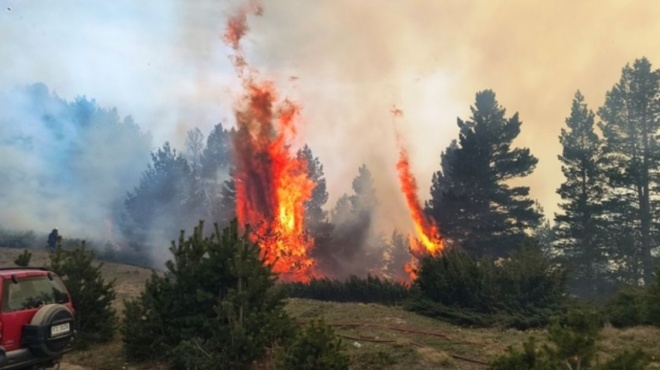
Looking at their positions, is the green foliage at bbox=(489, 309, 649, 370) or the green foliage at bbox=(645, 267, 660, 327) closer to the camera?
the green foliage at bbox=(489, 309, 649, 370)

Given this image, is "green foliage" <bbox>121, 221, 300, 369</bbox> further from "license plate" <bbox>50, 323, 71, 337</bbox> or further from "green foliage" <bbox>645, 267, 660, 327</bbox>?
"green foliage" <bbox>645, 267, 660, 327</bbox>

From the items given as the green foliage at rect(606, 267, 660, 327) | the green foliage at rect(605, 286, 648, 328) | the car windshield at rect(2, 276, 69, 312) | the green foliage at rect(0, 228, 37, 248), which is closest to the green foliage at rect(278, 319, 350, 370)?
the car windshield at rect(2, 276, 69, 312)

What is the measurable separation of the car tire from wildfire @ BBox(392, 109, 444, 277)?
34.1 meters

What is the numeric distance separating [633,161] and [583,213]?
6.05 meters

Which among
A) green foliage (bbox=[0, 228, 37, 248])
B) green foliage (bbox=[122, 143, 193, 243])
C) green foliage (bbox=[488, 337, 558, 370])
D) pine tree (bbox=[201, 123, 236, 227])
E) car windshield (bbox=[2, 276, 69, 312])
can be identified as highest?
pine tree (bbox=[201, 123, 236, 227])

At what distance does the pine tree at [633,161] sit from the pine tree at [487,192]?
22.6ft

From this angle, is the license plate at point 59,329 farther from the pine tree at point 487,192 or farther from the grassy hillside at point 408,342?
the pine tree at point 487,192

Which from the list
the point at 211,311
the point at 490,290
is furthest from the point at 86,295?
the point at 490,290

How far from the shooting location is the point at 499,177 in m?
43.3

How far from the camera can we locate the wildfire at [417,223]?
43000 mm

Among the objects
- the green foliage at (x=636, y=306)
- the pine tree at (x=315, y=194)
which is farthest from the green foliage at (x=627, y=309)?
the pine tree at (x=315, y=194)

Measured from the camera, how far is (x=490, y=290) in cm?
1827

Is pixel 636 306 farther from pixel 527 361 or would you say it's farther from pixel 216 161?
pixel 216 161

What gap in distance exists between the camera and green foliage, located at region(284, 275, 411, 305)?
24725mm
